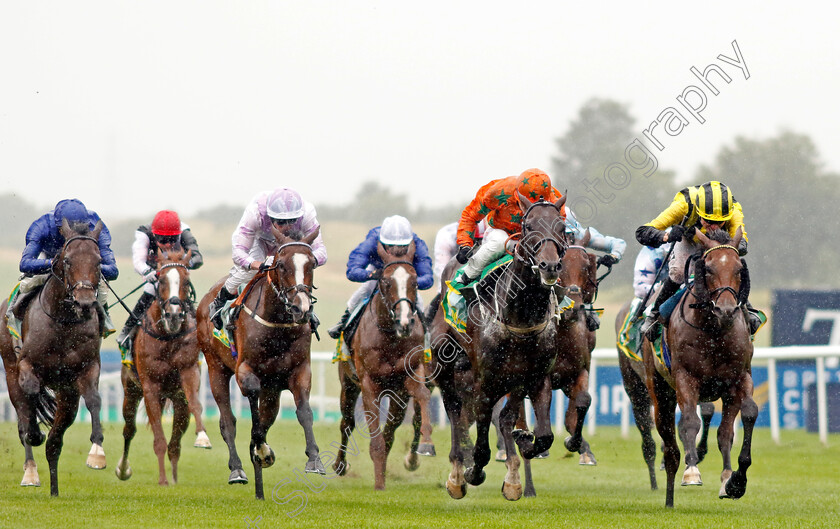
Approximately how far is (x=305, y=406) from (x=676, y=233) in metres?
2.96

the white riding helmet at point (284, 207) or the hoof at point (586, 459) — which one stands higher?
the white riding helmet at point (284, 207)

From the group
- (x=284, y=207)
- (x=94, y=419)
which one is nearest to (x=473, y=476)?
(x=284, y=207)

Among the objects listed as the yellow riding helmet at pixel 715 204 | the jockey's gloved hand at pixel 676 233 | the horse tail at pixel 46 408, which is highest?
the yellow riding helmet at pixel 715 204

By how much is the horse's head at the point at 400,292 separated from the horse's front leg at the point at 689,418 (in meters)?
2.11

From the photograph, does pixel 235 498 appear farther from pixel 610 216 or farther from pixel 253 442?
pixel 610 216

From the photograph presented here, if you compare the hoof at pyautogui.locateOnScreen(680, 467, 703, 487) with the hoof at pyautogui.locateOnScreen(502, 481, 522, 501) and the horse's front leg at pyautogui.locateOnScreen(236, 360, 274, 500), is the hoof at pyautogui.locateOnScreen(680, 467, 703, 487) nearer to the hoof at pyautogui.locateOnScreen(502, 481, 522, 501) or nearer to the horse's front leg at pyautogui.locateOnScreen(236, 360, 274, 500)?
the hoof at pyautogui.locateOnScreen(502, 481, 522, 501)

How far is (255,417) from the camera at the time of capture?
828 centimetres

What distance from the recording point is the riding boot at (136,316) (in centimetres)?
1097

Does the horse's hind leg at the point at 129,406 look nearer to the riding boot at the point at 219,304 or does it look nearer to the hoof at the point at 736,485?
the riding boot at the point at 219,304

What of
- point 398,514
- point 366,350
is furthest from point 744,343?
point 366,350

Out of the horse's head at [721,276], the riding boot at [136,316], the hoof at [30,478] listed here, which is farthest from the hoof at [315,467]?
the riding boot at [136,316]

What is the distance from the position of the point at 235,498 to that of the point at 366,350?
161 cm

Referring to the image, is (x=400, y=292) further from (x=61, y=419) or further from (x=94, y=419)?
(x=61, y=419)

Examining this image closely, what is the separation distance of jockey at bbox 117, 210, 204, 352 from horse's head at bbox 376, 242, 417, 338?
226 cm
